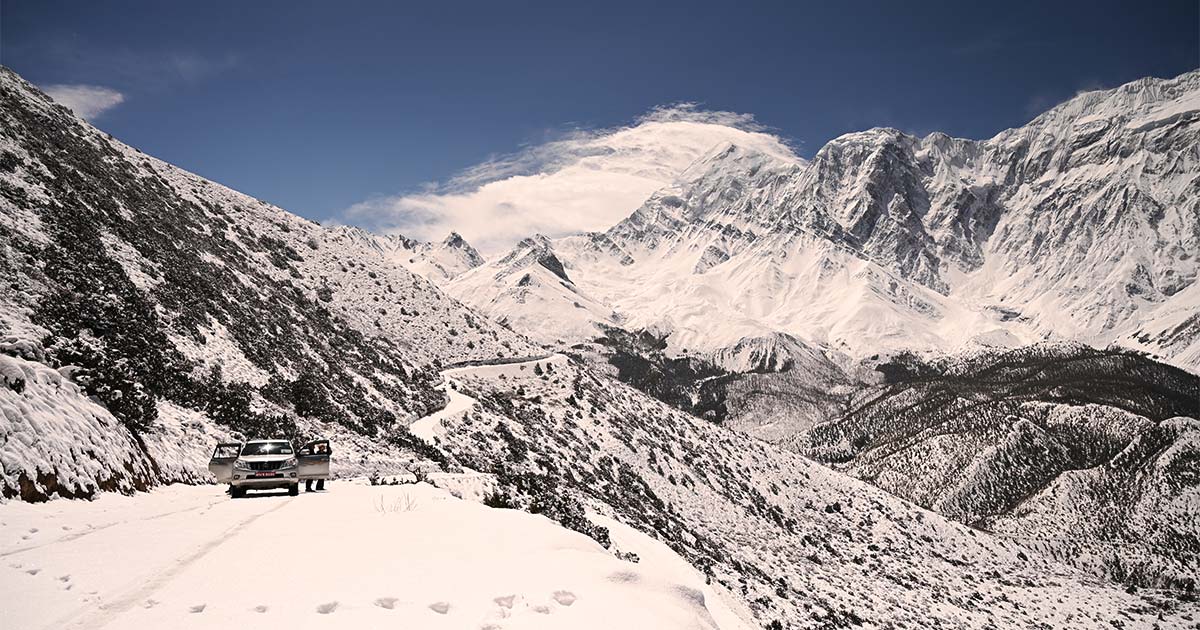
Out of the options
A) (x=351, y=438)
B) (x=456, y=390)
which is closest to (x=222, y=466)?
(x=351, y=438)

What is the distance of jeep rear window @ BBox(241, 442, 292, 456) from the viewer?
64.5 feet

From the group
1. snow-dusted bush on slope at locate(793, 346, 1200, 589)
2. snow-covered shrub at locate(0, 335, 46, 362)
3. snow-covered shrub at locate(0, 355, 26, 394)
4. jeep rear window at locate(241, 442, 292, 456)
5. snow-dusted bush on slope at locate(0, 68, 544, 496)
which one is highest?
snow-dusted bush on slope at locate(0, 68, 544, 496)

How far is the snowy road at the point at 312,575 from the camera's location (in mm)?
6609

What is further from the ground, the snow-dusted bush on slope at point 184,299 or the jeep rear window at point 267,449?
the snow-dusted bush on slope at point 184,299

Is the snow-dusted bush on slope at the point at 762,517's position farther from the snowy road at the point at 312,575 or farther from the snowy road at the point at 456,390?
the snowy road at the point at 312,575

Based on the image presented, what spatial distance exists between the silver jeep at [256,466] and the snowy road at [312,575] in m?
5.51

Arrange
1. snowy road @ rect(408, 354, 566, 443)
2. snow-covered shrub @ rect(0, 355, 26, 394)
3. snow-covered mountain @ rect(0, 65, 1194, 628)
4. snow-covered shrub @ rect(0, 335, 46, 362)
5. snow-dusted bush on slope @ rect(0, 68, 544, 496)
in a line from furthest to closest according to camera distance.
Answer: snowy road @ rect(408, 354, 566, 443) → snow-dusted bush on slope @ rect(0, 68, 544, 496) → snow-covered shrub @ rect(0, 335, 46, 362) → snow-covered shrub @ rect(0, 355, 26, 394) → snow-covered mountain @ rect(0, 65, 1194, 628)

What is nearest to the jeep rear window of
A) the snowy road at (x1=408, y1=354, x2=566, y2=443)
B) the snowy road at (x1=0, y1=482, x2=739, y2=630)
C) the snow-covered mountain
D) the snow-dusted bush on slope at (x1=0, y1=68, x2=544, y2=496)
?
the snow-covered mountain

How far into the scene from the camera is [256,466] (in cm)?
1867

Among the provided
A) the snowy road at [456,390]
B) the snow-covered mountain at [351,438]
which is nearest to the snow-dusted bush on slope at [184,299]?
the snow-covered mountain at [351,438]

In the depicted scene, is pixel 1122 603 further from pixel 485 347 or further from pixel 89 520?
pixel 89 520

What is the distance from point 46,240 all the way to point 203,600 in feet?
106

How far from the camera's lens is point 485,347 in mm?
82875

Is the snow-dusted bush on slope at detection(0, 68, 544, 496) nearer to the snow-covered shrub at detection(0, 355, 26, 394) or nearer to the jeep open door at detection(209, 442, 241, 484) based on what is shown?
the jeep open door at detection(209, 442, 241, 484)
